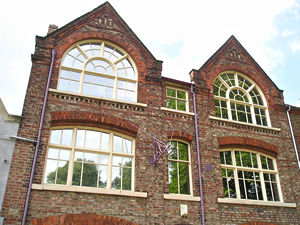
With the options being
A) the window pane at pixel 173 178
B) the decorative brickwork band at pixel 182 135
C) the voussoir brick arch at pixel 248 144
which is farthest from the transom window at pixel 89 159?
the voussoir brick arch at pixel 248 144

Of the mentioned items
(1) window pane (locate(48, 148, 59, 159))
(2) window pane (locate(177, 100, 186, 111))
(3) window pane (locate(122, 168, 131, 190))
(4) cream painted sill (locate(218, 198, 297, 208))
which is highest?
(2) window pane (locate(177, 100, 186, 111))

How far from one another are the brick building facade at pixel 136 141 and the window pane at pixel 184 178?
44mm

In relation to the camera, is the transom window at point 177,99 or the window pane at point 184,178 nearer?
the window pane at point 184,178

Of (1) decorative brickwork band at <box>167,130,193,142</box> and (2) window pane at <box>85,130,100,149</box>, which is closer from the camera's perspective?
(2) window pane at <box>85,130,100,149</box>

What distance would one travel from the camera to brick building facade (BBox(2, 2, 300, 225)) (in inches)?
395

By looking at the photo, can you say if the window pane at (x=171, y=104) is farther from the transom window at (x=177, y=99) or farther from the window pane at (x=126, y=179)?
the window pane at (x=126, y=179)

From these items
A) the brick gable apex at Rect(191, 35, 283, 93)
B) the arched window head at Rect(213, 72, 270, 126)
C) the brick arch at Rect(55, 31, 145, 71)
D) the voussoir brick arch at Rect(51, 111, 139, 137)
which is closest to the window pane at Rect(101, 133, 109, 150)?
the voussoir brick arch at Rect(51, 111, 139, 137)

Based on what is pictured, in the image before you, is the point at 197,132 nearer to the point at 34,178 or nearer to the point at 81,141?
the point at 81,141

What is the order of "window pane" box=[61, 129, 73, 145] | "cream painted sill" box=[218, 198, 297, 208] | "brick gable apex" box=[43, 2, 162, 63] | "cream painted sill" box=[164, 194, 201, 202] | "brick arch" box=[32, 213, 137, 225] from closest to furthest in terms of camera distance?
"brick arch" box=[32, 213, 137, 225], "window pane" box=[61, 129, 73, 145], "cream painted sill" box=[164, 194, 201, 202], "cream painted sill" box=[218, 198, 297, 208], "brick gable apex" box=[43, 2, 162, 63]

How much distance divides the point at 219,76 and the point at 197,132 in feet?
13.2

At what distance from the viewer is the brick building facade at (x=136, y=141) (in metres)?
10.0

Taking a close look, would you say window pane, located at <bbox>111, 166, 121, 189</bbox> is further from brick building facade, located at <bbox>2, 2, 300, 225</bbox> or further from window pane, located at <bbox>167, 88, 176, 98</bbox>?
window pane, located at <bbox>167, 88, 176, 98</bbox>

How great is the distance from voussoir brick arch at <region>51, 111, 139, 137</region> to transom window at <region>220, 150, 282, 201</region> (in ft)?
14.5

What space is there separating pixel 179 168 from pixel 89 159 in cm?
365
